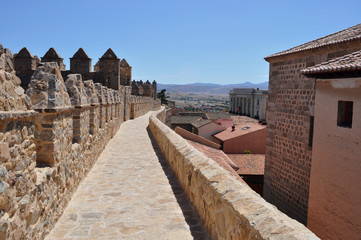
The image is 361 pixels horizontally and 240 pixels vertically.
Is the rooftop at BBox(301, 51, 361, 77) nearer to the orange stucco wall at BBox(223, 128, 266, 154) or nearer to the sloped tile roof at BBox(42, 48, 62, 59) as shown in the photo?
the sloped tile roof at BBox(42, 48, 62, 59)

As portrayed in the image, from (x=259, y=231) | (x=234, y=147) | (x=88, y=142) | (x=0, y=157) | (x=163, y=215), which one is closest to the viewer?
(x=259, y=231)

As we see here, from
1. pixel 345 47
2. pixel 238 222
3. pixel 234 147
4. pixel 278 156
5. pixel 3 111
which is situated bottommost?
pixel 234 147

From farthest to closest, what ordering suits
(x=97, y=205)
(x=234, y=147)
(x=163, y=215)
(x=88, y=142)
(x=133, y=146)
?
(x=234, y=147) < (x=133, y=146) < (x=88, y=142) < (x=97, y=205) < (x=163, y=215)

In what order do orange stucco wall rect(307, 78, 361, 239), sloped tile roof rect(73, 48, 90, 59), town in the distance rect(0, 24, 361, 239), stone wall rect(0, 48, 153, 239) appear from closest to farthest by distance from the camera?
1. stone wall rect(0, 48, 153, 239)
2. town in the distance rect(0, 24, 361, 239)
3. orange stucco wall rect(307, 78, 361, 239)
4. sloped tile roof rect(73, 48, 90, 59)

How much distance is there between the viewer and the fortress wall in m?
2.27

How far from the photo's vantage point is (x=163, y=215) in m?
4.38

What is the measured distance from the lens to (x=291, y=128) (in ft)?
36.0

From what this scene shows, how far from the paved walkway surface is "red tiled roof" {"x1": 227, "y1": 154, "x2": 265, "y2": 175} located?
11675mm

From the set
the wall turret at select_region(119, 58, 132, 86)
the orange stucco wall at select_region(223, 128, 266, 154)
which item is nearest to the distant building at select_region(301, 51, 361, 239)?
the orange stucco wall at select_region(223, 128, 266, 154)

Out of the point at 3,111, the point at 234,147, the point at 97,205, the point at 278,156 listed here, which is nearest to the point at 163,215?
the point at 97,205

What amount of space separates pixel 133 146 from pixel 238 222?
326 inches

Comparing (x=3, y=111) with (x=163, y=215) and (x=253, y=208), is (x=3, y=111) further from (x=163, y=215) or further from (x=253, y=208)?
(x=163, y=215)

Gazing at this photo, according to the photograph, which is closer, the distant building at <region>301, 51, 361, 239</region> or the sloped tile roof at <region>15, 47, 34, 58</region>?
the distant building at <region>301, 51, 361, 239</region>

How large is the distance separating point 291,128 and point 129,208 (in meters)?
7.94
